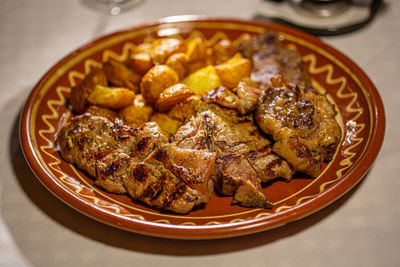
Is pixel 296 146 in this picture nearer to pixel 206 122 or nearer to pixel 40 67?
pixel 206 122

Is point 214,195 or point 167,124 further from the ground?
point 167,124

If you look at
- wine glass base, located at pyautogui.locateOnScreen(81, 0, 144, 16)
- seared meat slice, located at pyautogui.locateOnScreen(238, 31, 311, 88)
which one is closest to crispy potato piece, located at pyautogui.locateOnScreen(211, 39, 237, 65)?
seared meat slice, located at pyautogui.locateOnScreen(238, 31, 311, 88)

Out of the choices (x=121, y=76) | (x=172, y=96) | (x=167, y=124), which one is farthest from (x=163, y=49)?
(x=167, y=124)

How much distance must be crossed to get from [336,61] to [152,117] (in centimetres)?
135

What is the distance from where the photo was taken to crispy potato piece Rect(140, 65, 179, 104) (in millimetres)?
2502

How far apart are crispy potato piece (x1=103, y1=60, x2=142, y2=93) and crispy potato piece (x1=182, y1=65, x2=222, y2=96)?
0.36m

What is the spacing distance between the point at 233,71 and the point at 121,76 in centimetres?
78

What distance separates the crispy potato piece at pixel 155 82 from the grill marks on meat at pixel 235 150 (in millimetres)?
353

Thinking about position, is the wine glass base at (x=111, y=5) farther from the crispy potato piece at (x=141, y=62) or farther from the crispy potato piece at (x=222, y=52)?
the crispy potato piece at (x=222, y=52)

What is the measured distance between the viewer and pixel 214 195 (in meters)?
2.15

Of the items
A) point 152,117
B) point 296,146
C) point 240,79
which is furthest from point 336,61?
point 152,117

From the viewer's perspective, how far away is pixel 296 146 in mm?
2102

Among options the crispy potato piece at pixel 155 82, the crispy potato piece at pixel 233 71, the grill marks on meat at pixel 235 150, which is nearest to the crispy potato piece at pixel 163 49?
the crispy potato piece at pixel 155 82

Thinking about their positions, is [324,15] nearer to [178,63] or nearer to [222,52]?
[222,52]
